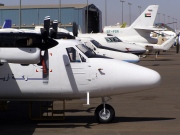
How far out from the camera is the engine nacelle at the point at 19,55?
10367 millimetres

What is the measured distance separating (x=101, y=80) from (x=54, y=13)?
61.4 metres

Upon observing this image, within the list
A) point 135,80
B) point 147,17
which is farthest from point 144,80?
point 147,17

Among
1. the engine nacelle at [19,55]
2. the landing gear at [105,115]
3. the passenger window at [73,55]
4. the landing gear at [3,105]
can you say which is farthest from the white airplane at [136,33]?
the engine nacelle at [19,55]

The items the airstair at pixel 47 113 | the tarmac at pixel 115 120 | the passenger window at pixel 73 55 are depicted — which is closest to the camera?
the tarmac at pixel 115 120

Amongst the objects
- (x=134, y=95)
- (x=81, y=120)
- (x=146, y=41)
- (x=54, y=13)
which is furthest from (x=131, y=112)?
(x=54, y=13)

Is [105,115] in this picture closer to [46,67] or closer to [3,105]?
[46,67]

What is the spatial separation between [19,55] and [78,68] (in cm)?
231

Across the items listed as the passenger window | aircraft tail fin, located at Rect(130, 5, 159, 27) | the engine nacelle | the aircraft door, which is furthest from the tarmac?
aircraft tail fin, located at Rect(130, 5, 159, 27)

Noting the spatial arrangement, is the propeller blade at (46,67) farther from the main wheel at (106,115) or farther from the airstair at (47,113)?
the main wheel at (106,115)

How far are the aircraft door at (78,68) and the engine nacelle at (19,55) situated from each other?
1949 mm

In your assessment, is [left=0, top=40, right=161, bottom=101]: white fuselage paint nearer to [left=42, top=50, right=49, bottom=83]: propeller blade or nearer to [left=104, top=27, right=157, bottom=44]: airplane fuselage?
[left=42, top=50, right=49, bottom=83]: propeller blade

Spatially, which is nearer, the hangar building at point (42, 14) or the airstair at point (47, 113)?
the airstair at point (47, 113)

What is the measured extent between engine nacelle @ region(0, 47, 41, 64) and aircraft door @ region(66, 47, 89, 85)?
195 cm

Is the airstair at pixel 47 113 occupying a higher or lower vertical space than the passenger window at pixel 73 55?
lower
